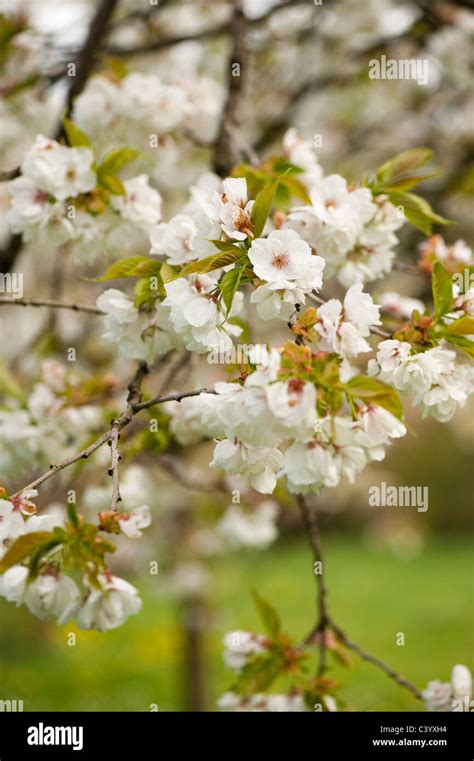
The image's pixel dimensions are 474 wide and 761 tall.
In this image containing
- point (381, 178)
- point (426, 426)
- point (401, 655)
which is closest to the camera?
point (381, 178)

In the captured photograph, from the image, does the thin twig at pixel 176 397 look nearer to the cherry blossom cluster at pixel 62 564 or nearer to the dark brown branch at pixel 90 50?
the cherry blossom cluster at pixel 62 564

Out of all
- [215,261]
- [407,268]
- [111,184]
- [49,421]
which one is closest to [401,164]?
[407,268]

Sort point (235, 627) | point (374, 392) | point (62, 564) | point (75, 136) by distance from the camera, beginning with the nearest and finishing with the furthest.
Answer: point (374, 392), point (62, 564), point (75, 136), point (235, 627)

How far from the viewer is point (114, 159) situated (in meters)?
1.65

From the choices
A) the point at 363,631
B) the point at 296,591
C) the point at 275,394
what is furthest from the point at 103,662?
the point at 275,394

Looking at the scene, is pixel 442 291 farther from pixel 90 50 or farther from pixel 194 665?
pixel 194 665

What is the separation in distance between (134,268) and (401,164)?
722 millimetres

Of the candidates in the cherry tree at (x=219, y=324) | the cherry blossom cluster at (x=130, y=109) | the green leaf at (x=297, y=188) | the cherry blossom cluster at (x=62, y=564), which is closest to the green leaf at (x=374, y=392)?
the cherry tree at (x=219, y=324)

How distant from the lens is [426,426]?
1386cm

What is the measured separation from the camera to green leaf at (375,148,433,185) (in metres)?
1.65

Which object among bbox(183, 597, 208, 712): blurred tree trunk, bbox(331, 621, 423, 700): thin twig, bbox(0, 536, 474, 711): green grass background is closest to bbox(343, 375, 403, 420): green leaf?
bbox(331, 621, 423, 700): thin twig

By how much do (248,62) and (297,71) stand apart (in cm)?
184

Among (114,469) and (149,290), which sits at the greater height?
(149,290)
